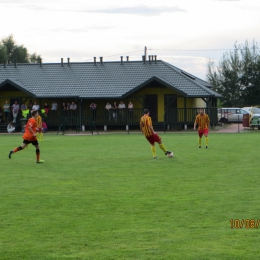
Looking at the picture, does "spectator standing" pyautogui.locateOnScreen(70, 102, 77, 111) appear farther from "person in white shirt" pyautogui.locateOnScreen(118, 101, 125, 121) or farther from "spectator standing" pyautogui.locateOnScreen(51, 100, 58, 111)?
"person in white shirt" pyautogui.locateOnScreen(118, 101, 125, 121)

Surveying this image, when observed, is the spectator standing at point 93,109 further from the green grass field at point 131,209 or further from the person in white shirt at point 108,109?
the green grass field at point 131,209

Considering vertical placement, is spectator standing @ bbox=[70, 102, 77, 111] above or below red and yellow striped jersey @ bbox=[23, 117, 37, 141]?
above

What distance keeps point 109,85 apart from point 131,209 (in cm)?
3531

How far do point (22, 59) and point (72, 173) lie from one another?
82183mm

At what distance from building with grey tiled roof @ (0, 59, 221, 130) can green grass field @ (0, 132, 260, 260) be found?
24212 millimetres

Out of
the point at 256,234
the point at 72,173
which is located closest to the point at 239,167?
the point at 72,173

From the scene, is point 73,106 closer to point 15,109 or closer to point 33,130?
point 15,109

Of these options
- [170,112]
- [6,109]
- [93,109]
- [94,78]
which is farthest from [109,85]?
[6,109]

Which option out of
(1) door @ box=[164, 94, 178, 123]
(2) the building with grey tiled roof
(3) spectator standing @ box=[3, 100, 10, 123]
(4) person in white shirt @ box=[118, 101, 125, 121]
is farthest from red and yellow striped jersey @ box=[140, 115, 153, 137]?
(3) spectator standing @ box=[3, 100, 10, 123]

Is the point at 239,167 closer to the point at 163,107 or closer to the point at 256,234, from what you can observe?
the point at 256,234

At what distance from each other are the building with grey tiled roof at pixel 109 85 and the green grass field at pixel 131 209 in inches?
953

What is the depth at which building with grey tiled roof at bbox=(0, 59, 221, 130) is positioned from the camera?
44.5 meters

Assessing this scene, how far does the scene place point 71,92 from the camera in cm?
4578

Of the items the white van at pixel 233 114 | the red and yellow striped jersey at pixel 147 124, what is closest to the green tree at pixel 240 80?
the white van at pixel 233 114
